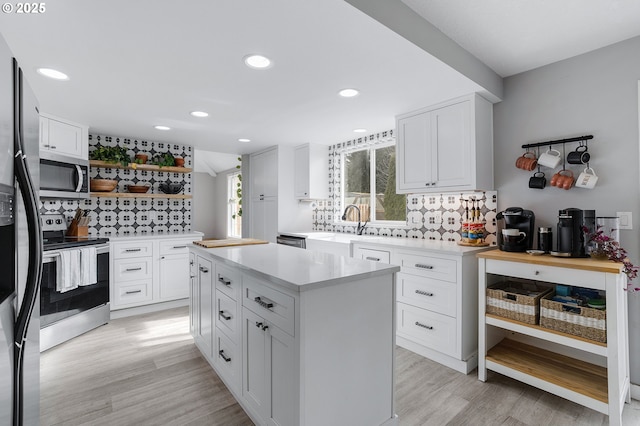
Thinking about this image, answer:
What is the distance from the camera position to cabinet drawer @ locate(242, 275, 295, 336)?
1.38 m

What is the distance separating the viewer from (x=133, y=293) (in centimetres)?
364

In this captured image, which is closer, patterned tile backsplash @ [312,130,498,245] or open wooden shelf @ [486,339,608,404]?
open wooden shelf @ [486,339,608,404]

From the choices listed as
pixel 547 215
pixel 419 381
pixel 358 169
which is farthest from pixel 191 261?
pixel 547 215

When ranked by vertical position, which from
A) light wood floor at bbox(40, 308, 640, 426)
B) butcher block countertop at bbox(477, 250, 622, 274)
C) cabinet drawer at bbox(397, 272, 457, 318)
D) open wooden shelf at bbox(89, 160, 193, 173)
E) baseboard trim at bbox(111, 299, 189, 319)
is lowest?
light wood floor at bbox(40, 308, 640, 426)

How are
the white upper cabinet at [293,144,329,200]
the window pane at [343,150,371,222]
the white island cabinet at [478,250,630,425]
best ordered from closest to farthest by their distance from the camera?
the white island cabinet at [478,250,630,425] < the window pane at [343,150,371,222] < the white upper cabinet at [293,144,329,200]

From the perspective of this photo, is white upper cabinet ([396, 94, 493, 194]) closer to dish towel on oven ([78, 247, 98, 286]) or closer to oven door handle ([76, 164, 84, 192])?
dish towel on oven ([78, 247, 98, 286])

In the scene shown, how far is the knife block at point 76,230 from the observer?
11.4 ft

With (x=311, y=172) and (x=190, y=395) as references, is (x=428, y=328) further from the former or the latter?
(x=311, y=172)

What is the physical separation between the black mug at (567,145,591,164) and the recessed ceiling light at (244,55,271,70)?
7.38 ft

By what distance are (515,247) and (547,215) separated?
1.44 feet

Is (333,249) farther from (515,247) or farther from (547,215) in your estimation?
(547,215)

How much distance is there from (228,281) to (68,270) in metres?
1.92

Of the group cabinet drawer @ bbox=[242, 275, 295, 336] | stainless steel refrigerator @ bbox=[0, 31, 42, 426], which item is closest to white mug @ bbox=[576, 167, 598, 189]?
cabinet drawer @ bbox=[242, 275, 295, 336]

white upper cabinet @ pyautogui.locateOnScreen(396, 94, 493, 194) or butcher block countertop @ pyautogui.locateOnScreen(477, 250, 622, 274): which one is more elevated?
white upper cabinet @ pyautogui.locateOnScreen(396, 94, 493, 194)
